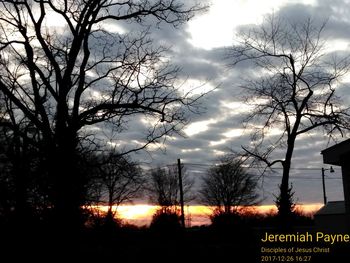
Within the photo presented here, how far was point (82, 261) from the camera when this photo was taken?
64.9 ft

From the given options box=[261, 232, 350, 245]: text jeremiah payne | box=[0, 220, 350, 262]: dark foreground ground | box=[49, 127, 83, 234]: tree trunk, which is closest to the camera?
box=[0, 220, 350, 262]: dark foreground ground

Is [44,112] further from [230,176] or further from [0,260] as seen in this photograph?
[230,176]

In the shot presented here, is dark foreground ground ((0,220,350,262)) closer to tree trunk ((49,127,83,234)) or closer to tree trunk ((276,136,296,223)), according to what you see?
tree trunk ((49,127,83,234))

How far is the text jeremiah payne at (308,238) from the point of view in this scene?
18.9 meters

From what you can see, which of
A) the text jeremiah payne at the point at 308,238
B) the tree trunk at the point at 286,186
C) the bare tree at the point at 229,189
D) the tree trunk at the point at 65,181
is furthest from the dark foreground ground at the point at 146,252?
the bare tree at the point at 229,189

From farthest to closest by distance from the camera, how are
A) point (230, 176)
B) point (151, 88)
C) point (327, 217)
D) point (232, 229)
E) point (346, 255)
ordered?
point (230, 176)
point (232, 229)
point (327, 217)
point (151, 88)
point (346, 255)

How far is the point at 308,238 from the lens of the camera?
21344mm

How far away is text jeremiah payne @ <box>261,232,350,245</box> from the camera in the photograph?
61.9ft

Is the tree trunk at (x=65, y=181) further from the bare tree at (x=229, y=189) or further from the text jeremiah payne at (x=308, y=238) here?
the bare tree at (x=229, y=189)

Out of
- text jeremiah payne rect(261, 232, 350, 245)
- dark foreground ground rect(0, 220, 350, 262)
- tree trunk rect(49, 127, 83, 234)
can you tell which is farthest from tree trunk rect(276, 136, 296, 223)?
tree trunk rect(49, 127, 83, 234)

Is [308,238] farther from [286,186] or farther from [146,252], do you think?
[146,252]

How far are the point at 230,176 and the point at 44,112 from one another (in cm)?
5771

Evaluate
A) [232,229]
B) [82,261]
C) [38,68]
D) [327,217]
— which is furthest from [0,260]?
[232,229]

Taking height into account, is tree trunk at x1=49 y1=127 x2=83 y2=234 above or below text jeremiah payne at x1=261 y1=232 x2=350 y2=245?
above
